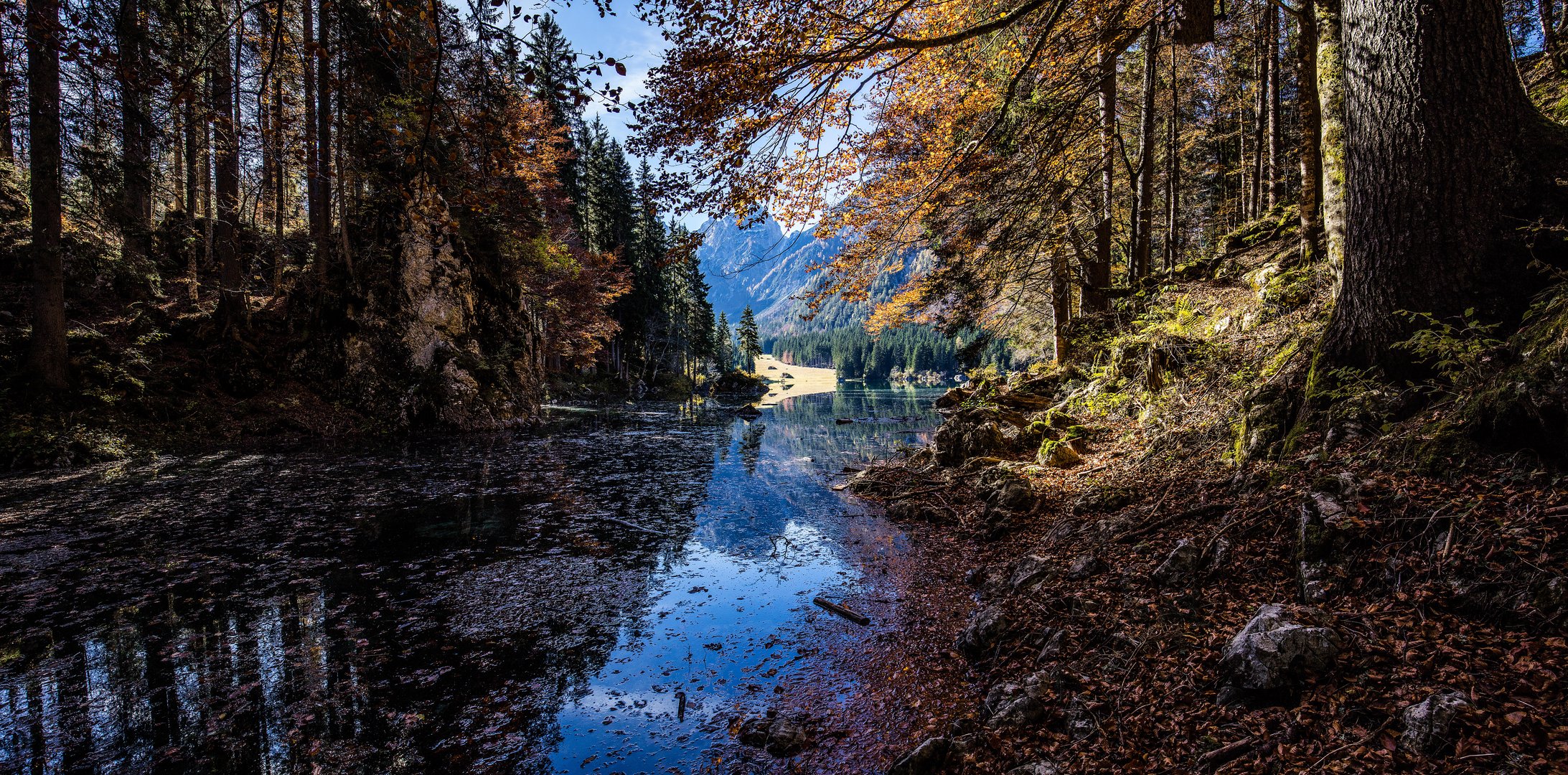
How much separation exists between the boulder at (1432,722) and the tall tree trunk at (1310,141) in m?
7.56

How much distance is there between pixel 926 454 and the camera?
11727 mm

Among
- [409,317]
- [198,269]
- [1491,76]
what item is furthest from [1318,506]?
[198,269]

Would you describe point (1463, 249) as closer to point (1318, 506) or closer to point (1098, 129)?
point (1318, 506)

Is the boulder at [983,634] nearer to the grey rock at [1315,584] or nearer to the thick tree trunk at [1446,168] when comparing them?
the grey rock at [1315,584]

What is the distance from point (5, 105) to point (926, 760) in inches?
537

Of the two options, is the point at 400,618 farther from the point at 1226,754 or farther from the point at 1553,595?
the point at 1553,595

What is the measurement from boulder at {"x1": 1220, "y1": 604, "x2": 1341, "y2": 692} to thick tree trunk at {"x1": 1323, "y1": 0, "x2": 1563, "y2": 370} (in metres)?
2.67

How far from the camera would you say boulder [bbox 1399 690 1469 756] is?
205cm

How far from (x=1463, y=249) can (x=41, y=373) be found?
66.6 feet

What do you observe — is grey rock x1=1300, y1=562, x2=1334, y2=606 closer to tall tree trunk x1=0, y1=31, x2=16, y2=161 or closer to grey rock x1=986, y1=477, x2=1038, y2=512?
grey rock x1=986, y1=477, x2=1038, y2=512

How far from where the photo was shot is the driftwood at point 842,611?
5.07 metres

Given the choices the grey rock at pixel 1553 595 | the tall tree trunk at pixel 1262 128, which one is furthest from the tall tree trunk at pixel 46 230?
the tall tree trunk at pixel 1262 128

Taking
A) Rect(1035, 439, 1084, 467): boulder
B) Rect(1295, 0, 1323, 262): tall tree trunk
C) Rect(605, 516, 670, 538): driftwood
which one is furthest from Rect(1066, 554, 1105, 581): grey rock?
Rect(1295, 0, 1323, 262): tall tree trunk

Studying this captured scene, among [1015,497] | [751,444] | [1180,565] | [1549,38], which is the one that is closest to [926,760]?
[1180,565]
